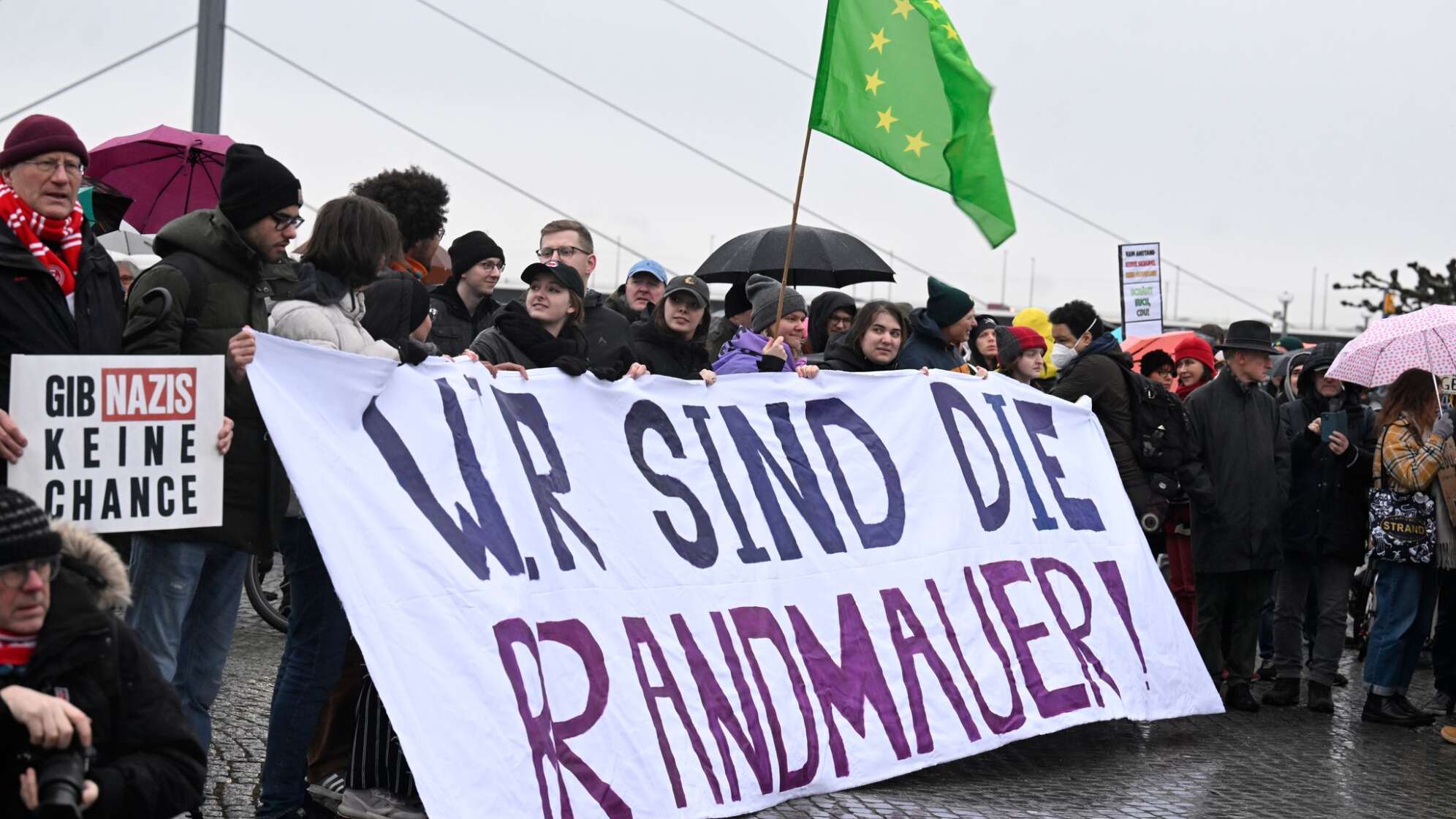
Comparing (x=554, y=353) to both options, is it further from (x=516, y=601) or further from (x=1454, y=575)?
(x=1454, y=575)

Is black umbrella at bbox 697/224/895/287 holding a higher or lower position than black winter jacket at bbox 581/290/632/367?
higher

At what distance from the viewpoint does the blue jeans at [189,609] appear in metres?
4.74

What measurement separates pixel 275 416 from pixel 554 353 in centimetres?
140

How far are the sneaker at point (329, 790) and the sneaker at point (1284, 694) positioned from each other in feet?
18.4

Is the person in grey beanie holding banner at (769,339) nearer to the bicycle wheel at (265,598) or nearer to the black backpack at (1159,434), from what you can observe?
the black backpack at (1159,434)

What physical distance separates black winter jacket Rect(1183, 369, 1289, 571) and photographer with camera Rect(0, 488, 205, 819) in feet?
21.5

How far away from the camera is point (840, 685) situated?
6.16m

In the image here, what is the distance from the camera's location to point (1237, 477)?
8805mm

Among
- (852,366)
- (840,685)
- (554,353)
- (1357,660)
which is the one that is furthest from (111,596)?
(1357,660)

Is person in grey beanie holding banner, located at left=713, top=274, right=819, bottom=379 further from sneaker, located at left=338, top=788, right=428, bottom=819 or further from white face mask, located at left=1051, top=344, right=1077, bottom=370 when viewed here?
sneaker, located at left=338, top=788, right=428, bottom=819

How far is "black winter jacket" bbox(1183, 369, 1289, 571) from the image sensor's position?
8695mm

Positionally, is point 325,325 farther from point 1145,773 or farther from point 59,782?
point 1145,773

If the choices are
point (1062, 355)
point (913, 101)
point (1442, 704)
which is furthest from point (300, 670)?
point (1442, 704)

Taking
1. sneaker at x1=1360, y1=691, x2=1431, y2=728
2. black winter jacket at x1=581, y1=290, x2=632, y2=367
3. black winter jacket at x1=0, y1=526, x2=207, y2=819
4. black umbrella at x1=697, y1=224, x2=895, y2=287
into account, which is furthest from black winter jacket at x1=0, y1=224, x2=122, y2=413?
black umbrella at x1=697, y1=224, x2=895, y2=287
